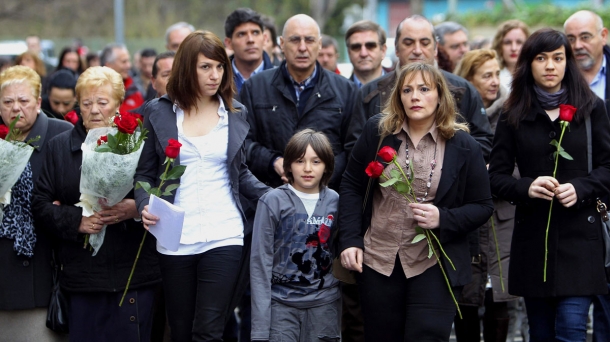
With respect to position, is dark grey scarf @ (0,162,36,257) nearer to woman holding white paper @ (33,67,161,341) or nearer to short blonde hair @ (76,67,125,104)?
woman holding white paper @ (33,67,161,341)

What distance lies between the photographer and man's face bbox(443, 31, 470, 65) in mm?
9609

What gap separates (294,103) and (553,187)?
81.7 inches

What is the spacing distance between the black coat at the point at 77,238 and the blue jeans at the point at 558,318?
8.17ft

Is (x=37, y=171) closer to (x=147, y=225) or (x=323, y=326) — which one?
(x=147, y=225)

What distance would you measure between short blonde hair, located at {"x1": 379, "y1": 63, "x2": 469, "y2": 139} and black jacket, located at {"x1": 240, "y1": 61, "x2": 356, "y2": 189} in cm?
121

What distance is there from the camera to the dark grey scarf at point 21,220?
6.09 metres

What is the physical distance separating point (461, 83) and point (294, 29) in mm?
1327

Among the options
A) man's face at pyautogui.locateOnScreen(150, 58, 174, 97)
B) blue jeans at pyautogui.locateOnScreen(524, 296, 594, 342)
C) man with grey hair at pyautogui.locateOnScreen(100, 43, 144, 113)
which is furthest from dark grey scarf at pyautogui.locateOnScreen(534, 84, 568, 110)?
man with grey hair at pyautogui.locateOnScreen(100, 43, 144, 113)

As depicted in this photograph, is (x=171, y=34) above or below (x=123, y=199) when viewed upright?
above

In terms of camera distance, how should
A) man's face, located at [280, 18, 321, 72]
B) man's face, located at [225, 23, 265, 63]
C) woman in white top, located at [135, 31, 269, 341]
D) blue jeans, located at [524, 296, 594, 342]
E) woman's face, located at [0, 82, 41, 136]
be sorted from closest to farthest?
woman in white top, located at [135, 31, 269, 341], blue jeans, located at [524, 296, 594, 342], woman's face, located at [0, 82, 41, 136], man's face, located at [280, 18, 321, 72], man's face, located at [225, 23, 265, 63]

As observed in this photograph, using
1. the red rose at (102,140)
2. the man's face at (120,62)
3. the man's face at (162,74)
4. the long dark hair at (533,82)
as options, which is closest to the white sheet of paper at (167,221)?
the red rose at (102,140)

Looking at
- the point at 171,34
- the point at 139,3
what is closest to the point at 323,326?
the point at 171,34

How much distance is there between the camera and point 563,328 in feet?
18.8

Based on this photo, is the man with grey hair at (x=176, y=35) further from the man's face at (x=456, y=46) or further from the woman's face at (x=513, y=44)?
the woman's face at (x=513, y=44)
